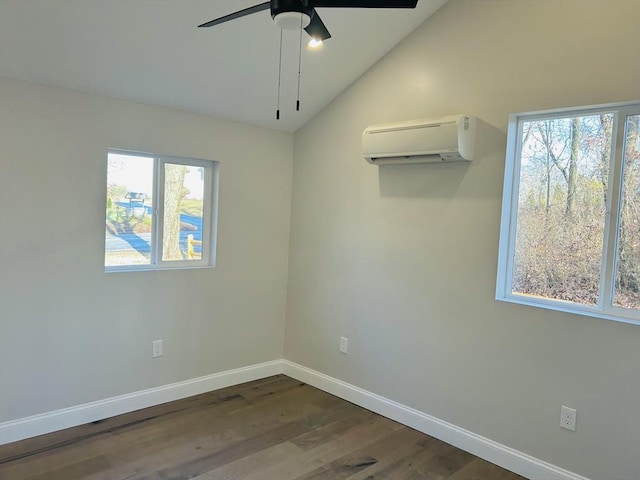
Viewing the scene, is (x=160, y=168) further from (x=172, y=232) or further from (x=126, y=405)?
(x=126, y=405)

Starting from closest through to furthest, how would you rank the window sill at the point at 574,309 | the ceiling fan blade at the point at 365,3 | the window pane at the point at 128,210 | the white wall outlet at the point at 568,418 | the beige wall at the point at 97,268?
the ceiling fan blade at the point at 365,3 < the window sill at the point at 574,309 < the white wall outlet at the point at 568,418 < the beige wall at the point at 97,268 < the window pane at the point at 128,210

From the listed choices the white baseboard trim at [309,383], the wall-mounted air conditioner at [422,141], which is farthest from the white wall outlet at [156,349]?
the wall-mounted air conditioner at [422,141]

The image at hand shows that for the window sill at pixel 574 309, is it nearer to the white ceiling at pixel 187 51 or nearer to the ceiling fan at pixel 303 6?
the ceiling fan at pixel 303 6

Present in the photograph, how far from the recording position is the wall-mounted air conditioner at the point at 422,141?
271 centimetres

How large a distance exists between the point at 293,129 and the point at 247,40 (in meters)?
1.21

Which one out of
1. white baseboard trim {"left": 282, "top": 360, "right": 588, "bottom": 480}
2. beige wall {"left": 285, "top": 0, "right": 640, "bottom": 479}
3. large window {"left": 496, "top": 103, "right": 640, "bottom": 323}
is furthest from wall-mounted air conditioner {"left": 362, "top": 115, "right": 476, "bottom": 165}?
white baseboard trim {"left": 282, "top": 360, "right": 588, "bottom": 480}

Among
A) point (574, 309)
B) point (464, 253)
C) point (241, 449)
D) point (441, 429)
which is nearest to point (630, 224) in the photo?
point (574, 309)

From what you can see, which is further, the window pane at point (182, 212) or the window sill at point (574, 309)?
the window pane at point (182, 212)

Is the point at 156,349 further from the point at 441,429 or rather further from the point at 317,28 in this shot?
the point at 317,28

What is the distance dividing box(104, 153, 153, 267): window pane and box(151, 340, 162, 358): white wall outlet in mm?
597

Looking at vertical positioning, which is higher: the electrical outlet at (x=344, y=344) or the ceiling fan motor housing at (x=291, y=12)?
the ceiling fan motor housing at (x=291, y=12)

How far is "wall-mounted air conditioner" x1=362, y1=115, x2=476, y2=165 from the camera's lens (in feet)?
8.90

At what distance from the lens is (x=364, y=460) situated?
8.92 ft

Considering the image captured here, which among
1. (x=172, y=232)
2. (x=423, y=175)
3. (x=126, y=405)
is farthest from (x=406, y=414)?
(x=172, y=232)
